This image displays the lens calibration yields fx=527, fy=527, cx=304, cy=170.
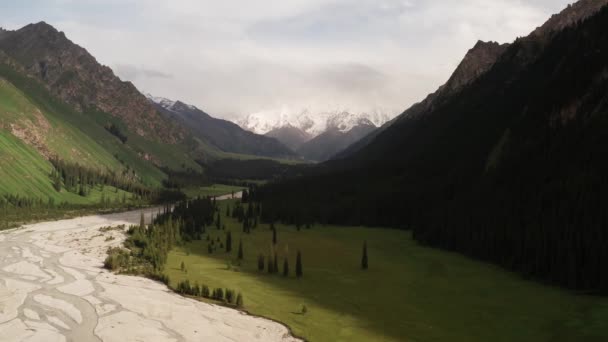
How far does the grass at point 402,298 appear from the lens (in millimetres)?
74625

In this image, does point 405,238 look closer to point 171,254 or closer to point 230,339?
point 171,254

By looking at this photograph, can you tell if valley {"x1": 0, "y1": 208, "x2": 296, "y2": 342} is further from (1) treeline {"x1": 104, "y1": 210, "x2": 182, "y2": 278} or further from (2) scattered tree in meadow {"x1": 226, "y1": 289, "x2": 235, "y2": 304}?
(1) treeline {"x1": 104, "y1": 210, "x2": 182, "y2": 278}

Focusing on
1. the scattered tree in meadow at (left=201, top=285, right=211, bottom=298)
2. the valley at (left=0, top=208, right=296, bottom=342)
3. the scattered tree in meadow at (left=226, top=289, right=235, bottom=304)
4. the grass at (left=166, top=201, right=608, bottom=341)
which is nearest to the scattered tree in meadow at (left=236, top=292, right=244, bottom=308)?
the scattered tree in meadow at (left=226, top=289, right=235, bottom=304)

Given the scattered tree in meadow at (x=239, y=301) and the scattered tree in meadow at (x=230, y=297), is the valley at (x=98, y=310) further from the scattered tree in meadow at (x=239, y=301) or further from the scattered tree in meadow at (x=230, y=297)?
the scattered tree in meadow at (x=230, y=297)

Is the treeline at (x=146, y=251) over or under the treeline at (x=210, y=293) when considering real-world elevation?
over

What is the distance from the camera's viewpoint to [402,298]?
314 ft

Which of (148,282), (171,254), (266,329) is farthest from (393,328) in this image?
(171,254)

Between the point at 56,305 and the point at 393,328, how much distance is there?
55.0 m

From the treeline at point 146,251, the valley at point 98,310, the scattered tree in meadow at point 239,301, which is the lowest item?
the valley at point 98,310

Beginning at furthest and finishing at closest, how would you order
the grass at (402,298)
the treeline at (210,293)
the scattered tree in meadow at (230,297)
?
1. the scattered tree in meadow at (230,297)
2. the treeline at (210,293)
3. the grass at (402,298)

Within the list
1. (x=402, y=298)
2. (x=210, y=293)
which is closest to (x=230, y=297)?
(x=210, y=293)

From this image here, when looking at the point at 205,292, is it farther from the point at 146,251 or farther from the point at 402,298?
the point at 146,251

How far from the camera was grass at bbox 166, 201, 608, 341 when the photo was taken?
2938 inches

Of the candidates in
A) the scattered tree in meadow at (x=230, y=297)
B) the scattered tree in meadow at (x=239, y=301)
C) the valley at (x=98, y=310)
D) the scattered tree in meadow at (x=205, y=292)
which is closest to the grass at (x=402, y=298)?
the scattered tree in meadow at (x=239, y=301)
